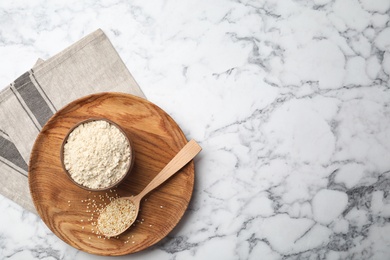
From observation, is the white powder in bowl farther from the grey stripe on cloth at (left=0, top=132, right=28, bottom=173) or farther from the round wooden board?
the grey stripe on cloth at (left=0, top=132, right=28, bottom=173)

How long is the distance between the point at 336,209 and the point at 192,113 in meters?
0.48

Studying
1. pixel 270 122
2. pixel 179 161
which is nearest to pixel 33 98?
pixel 179 161

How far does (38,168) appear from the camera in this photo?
1232 millimetres

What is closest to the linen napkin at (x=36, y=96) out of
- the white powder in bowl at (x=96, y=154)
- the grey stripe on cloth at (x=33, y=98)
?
the grey stripe on cloth at (x=33, y=98)

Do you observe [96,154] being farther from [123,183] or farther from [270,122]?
[270,122]

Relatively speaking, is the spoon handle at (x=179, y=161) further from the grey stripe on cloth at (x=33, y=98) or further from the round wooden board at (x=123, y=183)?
the grey stripe on cloth at (x=33, y=98)

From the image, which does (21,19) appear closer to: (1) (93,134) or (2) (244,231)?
(1) (93,134)

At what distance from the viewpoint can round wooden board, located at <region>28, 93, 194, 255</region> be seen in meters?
1.22

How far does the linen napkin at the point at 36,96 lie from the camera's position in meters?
1.29

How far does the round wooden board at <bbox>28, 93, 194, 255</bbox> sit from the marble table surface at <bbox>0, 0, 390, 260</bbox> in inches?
2.9

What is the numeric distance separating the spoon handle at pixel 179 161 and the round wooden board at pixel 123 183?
0.8 inches

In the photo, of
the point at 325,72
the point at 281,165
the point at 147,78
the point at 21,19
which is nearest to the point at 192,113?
the point at 147,78

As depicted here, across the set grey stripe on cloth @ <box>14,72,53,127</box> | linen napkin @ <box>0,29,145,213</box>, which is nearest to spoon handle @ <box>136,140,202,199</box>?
linen napkin @ <box>0,29,145,213</box>

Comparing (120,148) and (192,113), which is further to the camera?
(192,113)
